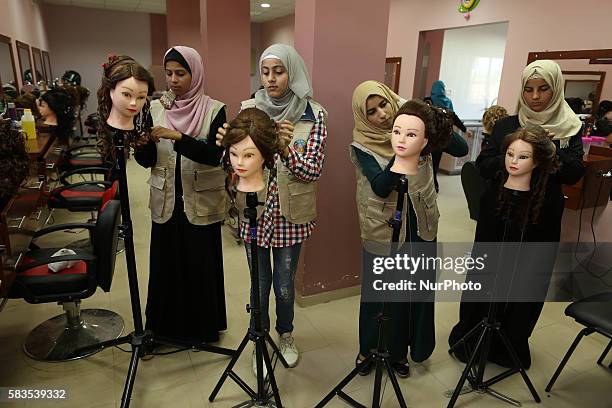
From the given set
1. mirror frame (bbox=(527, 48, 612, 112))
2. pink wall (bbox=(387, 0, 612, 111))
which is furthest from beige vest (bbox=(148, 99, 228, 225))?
pink wall (bbox=(387, 0, 612, 111))

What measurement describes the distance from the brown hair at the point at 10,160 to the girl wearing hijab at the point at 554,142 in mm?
1943

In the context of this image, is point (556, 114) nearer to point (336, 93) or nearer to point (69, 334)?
point (336, 93)

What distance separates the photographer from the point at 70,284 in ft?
5.84

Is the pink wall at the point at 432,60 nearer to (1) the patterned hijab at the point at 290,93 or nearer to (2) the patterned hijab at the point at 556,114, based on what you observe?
(2) the patterned hijab at the point at 556,114

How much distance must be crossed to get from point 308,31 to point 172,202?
44.3 inches

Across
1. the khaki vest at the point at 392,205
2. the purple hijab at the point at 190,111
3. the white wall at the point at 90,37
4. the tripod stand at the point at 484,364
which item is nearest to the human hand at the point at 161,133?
the purple hijab at the point at 190,111

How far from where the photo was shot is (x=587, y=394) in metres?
1.88

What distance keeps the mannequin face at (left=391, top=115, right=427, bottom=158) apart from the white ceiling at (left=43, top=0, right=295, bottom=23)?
6.70m

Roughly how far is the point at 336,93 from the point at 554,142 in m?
1.06

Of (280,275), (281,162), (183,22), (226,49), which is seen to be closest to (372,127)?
(281,162)

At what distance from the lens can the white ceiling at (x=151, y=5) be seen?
744cm

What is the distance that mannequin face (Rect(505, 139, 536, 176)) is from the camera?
1.47 metres

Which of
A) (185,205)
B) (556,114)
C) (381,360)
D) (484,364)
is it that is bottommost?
(484,364)

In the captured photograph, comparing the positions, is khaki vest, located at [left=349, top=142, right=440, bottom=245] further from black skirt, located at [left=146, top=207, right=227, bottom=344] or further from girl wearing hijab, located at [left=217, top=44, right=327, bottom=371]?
black skirt, located at [left=146, top=207, right=227, bottom=344]
